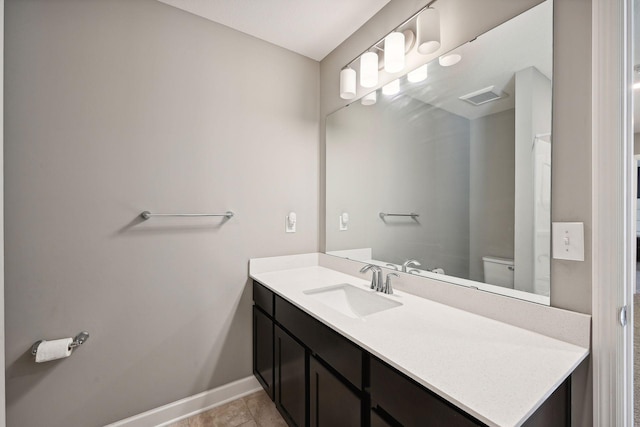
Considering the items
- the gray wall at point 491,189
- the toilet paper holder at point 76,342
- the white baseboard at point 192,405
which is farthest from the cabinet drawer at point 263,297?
the gray wall at point 491,189

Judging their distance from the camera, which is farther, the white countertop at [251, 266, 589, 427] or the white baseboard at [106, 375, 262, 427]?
the white baseboard at [106, 375, 262, 427]

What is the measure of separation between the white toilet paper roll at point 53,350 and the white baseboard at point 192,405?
0.51m

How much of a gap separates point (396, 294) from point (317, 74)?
5.66 feet

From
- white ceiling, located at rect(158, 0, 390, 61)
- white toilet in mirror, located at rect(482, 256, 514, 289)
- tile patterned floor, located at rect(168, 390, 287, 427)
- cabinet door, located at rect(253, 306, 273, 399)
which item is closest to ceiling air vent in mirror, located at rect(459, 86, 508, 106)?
white toilet in mirror, located at rect(482, 256, 514, 289)

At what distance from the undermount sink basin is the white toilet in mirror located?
18.9 inches

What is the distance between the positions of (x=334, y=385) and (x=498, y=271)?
2.61ft

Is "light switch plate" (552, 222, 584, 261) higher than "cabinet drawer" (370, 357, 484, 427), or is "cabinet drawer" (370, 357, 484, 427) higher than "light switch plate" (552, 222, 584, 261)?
"light switch plate" (552, 222, 584, 261)

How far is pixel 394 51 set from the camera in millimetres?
1424

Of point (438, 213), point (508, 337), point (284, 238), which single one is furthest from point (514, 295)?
point (284, 238)

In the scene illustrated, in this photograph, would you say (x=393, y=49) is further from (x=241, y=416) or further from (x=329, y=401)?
(x=241, y=416)

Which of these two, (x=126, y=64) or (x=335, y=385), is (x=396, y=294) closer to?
(x=335, y=385)

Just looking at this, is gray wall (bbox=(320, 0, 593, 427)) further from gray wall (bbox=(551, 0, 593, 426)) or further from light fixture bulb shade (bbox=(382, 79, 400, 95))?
light fixture bulb shade (bbox=(382, 79, 400, 95))

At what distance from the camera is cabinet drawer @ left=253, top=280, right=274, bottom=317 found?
162 cm

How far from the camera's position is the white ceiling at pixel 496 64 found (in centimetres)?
99
